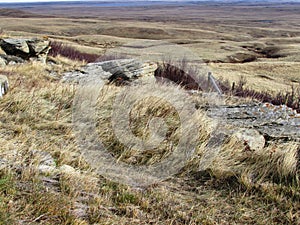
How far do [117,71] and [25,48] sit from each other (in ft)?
12.2

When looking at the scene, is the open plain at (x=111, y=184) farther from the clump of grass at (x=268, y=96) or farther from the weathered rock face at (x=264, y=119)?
the clump of grass at (x=268, y=96)

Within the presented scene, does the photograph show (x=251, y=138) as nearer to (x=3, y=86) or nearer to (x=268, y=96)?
(x=3, y=86)

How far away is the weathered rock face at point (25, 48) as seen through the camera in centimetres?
1172

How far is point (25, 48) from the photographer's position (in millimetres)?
11891

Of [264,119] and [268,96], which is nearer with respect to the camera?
[264,119]

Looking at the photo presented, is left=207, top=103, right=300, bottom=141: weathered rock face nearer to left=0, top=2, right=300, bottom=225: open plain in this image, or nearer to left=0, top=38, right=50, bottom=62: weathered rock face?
left=0, top=2, right=300, bottom=225: open plain

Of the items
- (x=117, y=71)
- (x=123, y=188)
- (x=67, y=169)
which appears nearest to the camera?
(x=123, y=188)

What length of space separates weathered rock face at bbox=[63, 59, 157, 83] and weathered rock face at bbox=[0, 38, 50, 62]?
2.24m

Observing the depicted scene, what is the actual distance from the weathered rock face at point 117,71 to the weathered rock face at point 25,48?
224 centimetres

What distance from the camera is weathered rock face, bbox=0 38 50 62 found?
1172 cm

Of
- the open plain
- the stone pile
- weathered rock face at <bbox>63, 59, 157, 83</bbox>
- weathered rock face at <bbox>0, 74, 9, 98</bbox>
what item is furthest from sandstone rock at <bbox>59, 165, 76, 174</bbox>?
the stone pile

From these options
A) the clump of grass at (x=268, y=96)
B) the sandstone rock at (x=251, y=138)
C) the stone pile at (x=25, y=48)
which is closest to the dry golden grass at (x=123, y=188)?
the sandstone rock at (x=251, y=138)

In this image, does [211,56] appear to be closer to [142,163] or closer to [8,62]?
[8,62]

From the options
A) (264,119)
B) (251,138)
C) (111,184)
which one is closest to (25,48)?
(264,119)
